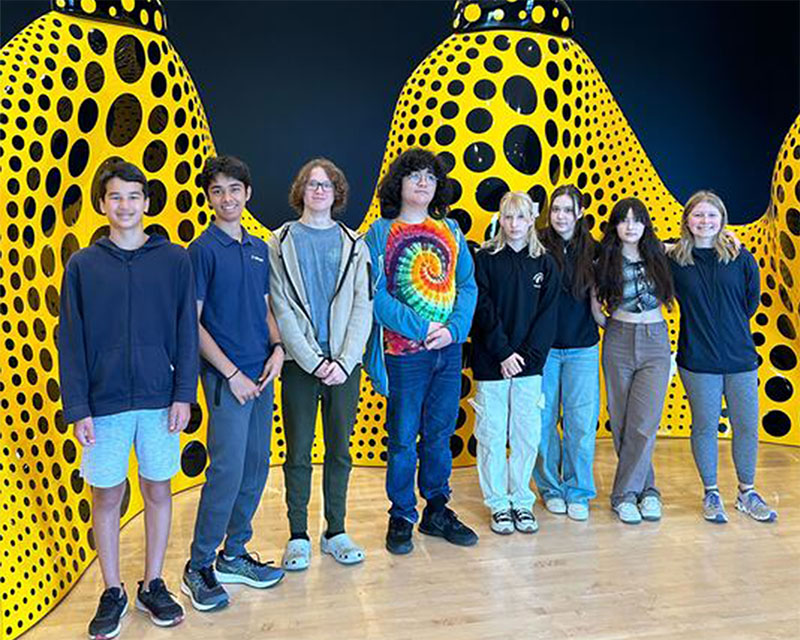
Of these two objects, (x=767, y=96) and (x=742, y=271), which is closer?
(x=742, y=271)

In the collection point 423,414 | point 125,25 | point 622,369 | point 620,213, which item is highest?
point 125,25

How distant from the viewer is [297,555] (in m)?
2.35

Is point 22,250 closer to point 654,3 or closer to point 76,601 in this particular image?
point 76,601

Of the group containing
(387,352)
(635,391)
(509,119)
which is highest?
(509,119)

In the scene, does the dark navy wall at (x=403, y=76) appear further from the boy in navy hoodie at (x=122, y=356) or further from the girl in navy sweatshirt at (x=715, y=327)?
the boy in navy hoodie at (x=122, y=356)

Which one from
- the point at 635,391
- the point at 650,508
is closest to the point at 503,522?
the point at 650,508

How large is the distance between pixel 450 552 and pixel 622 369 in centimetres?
93

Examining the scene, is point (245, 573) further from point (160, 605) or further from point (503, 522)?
point (503, 522)

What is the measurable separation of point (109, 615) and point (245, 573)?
42cm

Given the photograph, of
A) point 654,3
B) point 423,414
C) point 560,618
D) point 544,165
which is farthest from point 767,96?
point 560,618

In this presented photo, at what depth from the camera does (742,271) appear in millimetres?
2670

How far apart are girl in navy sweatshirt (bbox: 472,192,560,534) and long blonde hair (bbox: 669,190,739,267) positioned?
0.50 metres

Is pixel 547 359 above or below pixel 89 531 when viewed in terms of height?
above

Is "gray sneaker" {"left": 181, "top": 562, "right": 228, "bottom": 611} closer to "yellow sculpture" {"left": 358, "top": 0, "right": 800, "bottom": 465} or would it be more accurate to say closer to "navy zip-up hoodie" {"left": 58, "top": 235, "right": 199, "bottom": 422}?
"navy zip-up hoodie" {"left": 58, "top": 235, "right": 199, "bottom": 422}
